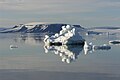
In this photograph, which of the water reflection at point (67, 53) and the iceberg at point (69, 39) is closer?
the water reflection at point (67, 53)

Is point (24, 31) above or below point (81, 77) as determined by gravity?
below

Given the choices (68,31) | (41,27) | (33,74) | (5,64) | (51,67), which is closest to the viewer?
(33,74)

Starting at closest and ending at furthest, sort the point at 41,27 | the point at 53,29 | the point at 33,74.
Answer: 1. the point at 33,74
2. the point at 53,29
3. the point at 41,27

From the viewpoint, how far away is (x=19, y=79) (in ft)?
34.4

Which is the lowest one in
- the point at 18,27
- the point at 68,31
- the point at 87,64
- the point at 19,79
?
the point at 18,27

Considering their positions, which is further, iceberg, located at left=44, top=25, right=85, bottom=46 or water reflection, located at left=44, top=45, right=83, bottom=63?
iceberg, located at left=44, top=25, right=85, bottom=46

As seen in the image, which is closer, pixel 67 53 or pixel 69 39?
pixel 67 53

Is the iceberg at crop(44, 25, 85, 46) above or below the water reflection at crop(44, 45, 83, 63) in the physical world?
below

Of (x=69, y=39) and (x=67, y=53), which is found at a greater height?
(x=67, y=53)

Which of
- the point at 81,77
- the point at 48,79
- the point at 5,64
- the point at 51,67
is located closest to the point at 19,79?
the point at 48,79

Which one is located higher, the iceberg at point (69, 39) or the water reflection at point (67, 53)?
the water reflection at point (67, 53)

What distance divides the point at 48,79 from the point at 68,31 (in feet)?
65.8

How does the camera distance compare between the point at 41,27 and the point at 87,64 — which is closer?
the point at 87,64

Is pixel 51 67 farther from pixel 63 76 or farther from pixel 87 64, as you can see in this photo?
pixel 63 76
